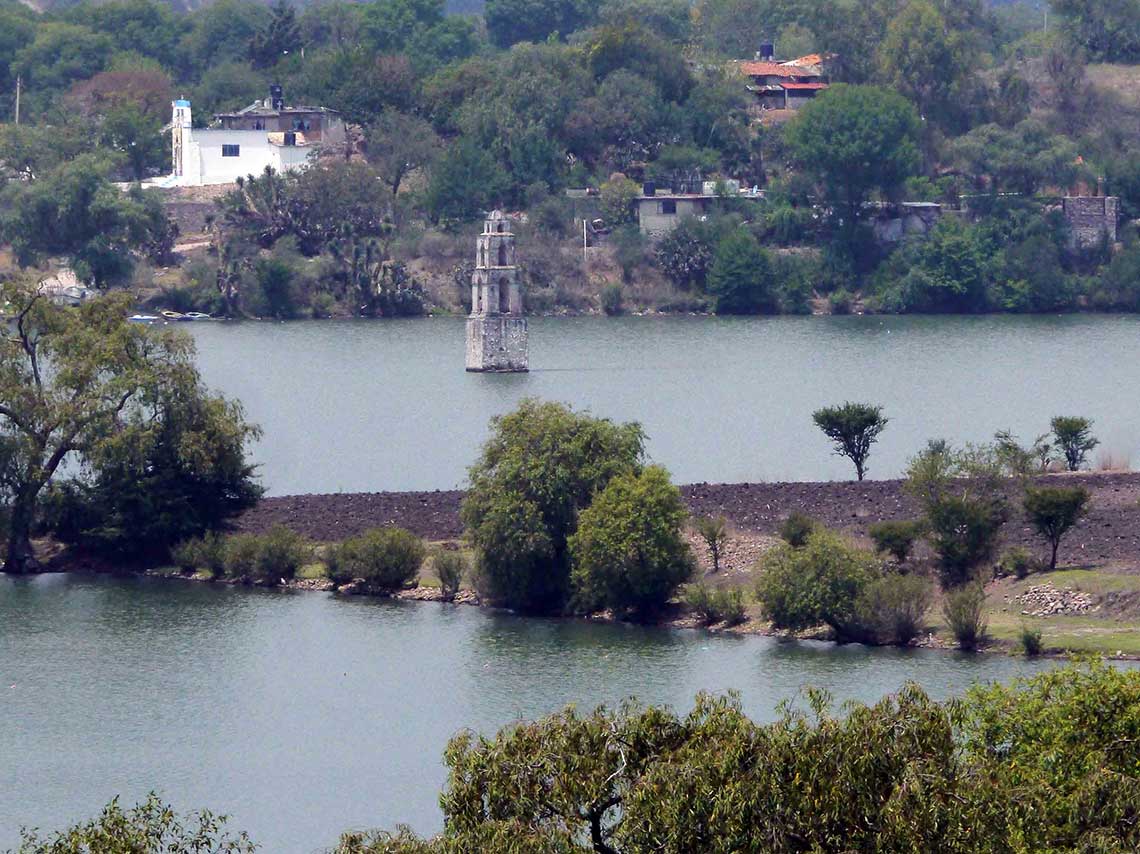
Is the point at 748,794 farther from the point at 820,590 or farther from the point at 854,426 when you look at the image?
the point at 854,426

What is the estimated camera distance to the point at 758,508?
47.2 m

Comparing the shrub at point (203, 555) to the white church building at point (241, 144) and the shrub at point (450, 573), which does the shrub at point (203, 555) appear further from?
the white church building at point (241, 144)

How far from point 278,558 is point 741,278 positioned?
197 ft

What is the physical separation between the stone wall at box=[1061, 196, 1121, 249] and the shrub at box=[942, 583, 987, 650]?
71.2 metres

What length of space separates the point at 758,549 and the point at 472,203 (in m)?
68.1

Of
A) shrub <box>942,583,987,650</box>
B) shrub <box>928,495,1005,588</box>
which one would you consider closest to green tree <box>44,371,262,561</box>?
shrub <box>928,495,1005,588</box>

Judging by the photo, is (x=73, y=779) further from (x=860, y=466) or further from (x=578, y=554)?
(x=860, y=466)

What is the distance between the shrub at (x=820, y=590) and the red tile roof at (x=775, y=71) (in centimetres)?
8921

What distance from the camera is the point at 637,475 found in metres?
43.4

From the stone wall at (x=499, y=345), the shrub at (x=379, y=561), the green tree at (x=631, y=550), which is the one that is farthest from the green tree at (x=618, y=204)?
the green tree at (x=631, y=550)

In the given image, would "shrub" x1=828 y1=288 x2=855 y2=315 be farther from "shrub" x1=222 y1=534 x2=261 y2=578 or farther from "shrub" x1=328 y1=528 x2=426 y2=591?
"shrub" x1=328 y1=528 x2=426 y2=591

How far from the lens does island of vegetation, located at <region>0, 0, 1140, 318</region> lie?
104m

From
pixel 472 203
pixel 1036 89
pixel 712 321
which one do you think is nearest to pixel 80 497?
pixel 712 321

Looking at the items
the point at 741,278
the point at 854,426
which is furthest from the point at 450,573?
the point at 741,278
